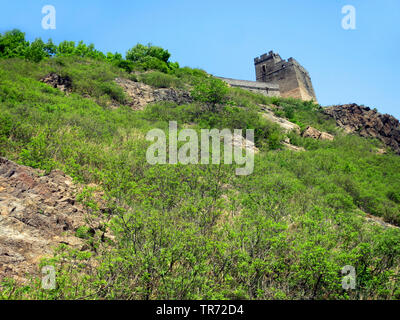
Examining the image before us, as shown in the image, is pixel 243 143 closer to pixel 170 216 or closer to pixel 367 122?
pixel 170 216

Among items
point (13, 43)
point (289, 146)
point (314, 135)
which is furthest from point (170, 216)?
point (13, 43)

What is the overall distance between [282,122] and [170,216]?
1599 cm

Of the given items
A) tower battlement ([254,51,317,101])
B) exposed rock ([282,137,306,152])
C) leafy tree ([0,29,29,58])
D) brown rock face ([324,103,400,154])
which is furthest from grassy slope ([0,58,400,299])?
tower battlement ([254,51,317,101])

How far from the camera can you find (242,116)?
16.3 metres

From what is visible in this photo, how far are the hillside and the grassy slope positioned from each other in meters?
0.03

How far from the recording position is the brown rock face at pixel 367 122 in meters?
24.5

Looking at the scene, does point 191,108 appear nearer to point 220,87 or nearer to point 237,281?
point 220,87

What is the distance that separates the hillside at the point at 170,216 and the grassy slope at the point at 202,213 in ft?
0.10

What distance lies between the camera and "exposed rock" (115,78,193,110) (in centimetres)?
1720

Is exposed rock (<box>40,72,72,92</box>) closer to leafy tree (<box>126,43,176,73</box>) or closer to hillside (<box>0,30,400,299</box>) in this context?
hillside (<box>0,30,400,299</box>)

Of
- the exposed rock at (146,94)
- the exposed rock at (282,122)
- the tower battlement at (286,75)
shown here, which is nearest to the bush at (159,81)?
the exposed rock at (146,94)

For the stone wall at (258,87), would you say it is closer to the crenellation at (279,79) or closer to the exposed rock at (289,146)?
the crenellation at (279,79)
